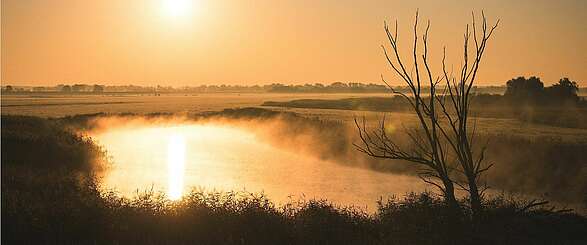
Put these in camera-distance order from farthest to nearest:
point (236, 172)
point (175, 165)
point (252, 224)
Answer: point (175, 165), point (236, 172), point (252, 224)

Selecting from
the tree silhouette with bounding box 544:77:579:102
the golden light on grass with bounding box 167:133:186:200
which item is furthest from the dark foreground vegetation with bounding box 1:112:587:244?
the tree silhouette with bounding box 544:77:579:102

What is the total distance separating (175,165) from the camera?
34.3 m

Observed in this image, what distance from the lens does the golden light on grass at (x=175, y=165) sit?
25.3 metres

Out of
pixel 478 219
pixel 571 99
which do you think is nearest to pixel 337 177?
pixel 478 219

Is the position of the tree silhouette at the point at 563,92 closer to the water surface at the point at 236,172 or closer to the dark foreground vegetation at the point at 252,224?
the water surface at the point at 236,172

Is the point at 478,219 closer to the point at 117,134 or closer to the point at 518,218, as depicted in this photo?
the point at 518,218

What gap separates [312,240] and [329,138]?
29861mm

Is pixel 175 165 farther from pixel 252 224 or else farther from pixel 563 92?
pixel 563 92

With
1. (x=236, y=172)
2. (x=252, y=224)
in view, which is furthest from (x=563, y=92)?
(x=252, y=224)

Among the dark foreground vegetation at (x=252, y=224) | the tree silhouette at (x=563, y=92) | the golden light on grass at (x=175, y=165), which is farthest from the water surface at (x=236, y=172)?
the tree silhouette at (x=563, y=92)

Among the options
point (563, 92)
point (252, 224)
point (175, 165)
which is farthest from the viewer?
point (563, 92)

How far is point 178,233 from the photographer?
13.4m

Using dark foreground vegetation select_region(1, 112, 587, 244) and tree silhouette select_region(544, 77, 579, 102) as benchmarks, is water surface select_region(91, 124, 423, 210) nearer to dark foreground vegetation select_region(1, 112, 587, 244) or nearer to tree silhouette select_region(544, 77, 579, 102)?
dark foreground vegetation select_region(1, 112, 587, 244)

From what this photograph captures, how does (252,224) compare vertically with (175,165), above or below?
above
